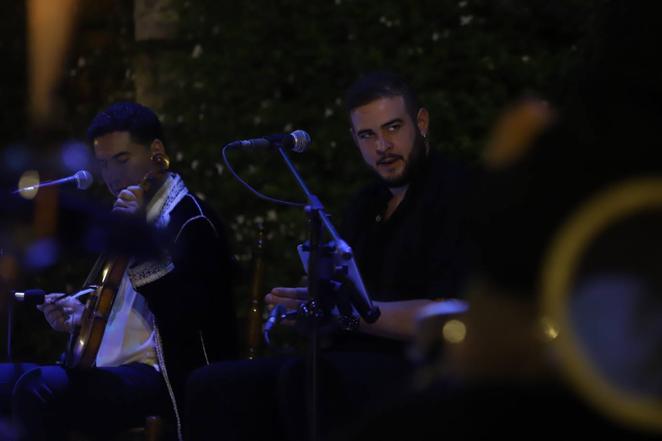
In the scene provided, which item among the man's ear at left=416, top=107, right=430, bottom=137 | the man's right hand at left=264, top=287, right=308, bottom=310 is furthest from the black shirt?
the man's right hand at left=264, top=287, right=308, bottom=310

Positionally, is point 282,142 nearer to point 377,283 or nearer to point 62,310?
point 377,283

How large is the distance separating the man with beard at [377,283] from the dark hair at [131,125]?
785mm

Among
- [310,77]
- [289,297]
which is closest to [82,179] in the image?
[289,297]

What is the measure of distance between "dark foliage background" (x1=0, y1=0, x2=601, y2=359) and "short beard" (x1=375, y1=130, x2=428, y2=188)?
1773mm

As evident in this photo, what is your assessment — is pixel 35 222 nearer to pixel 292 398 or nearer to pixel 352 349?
pixel 292 398

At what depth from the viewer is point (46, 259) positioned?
8.61ft

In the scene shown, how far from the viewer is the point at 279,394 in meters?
3.58

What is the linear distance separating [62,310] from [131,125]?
730mm

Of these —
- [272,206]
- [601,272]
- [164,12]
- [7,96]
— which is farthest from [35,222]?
[7,96]

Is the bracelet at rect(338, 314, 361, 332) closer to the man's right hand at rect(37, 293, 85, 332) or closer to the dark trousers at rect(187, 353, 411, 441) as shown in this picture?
the dark trousers at rect(187, 353, 411, 441)

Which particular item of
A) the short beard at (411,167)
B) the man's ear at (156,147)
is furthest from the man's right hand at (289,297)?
the man's ear at (156,147)

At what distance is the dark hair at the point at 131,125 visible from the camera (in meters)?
4.27

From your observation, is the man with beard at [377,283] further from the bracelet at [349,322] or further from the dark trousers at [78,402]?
the dark trousers at [78,402]

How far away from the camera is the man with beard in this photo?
11.3 feet
